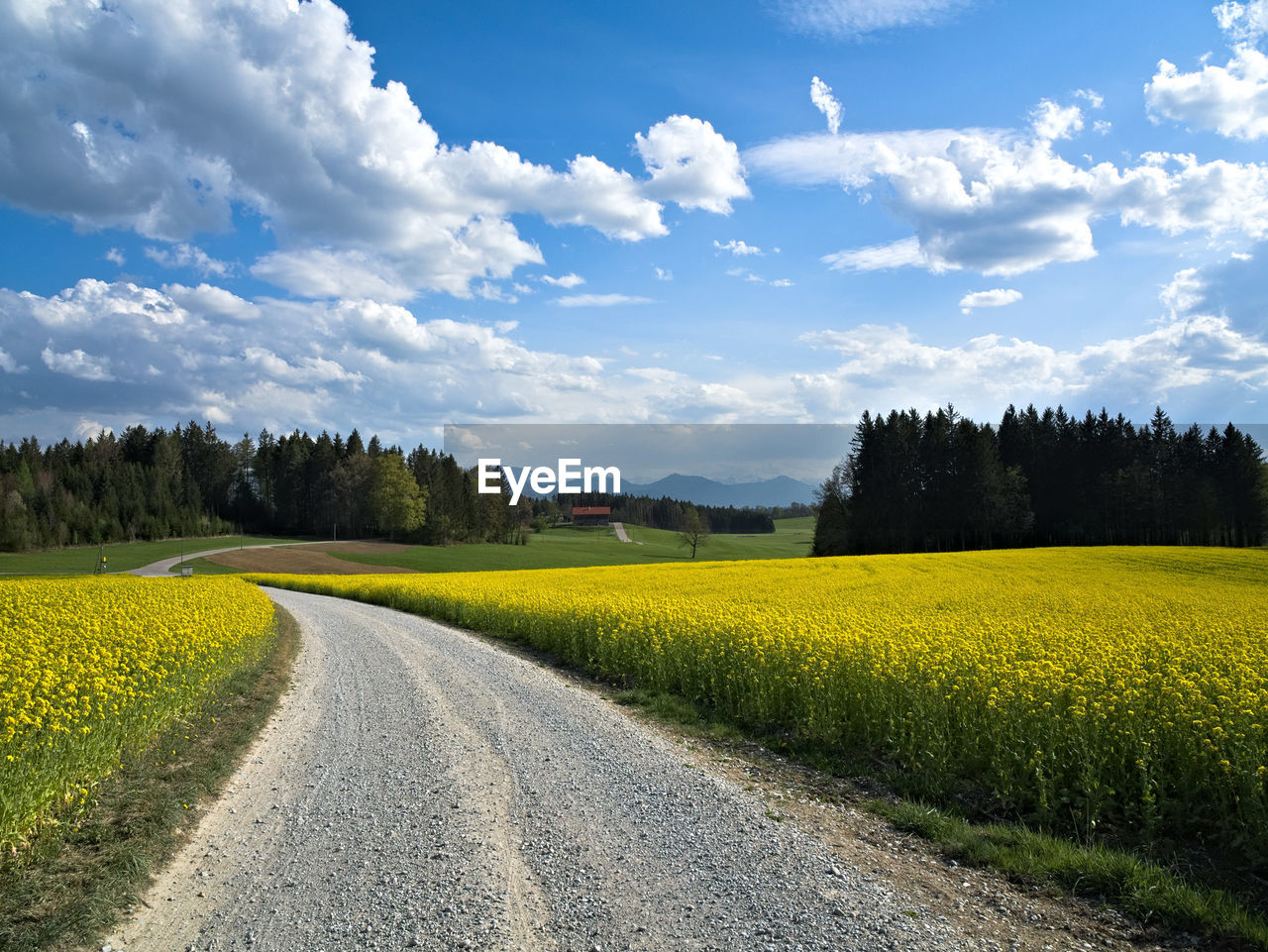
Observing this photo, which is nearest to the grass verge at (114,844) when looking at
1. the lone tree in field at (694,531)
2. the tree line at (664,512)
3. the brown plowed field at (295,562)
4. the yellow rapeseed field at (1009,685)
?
the yellow rapeseed field at (1009,685)

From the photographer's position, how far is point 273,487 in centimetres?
10925

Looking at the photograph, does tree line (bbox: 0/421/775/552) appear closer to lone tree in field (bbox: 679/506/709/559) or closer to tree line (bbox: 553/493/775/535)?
lone tree in field (bbox: 679/506/709/559)

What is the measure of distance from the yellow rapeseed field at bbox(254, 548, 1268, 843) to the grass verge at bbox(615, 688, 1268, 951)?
0.60 m

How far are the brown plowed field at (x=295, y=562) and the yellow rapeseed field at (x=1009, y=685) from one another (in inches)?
1879

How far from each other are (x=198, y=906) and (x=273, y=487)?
385 feet

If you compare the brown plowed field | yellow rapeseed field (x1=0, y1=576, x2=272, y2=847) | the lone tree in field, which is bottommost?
the brown plowed field

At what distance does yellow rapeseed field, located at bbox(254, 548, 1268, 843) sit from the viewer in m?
6.54

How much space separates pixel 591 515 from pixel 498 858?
13503 centimetres

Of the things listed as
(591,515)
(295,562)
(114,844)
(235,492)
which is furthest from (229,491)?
(114,844)

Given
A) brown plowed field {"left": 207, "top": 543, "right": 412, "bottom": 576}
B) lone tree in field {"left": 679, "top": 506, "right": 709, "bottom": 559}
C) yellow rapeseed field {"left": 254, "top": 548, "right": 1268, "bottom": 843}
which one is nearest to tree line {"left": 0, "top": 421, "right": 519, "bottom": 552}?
brown plowed field {"left": 207, "top": 543, "right": 412, "bottom": 576}

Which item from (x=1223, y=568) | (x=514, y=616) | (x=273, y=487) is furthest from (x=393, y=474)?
(x=1223, y=568)

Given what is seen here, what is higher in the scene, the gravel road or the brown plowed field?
the gravel road

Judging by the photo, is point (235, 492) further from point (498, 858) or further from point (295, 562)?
point (498, 858)

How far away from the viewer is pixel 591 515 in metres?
140
